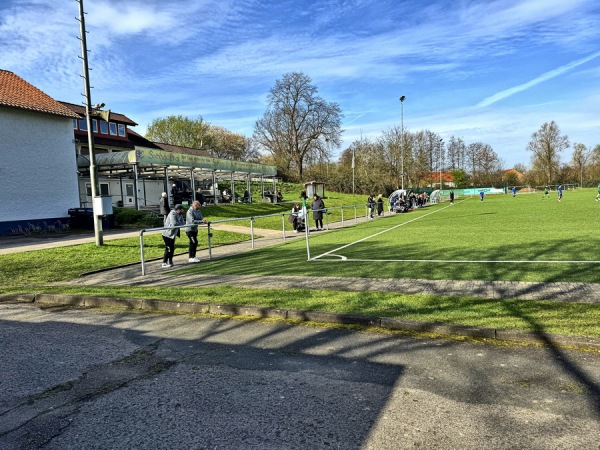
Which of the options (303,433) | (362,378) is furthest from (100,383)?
(362,378)

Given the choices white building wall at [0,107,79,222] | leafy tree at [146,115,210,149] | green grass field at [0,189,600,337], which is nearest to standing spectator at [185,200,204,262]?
green grass field at [0,189,600,337]

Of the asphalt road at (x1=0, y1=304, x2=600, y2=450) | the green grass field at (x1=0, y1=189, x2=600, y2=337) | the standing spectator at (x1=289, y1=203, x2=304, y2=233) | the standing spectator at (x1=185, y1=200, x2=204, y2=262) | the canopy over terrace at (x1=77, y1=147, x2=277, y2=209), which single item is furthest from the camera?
the canopy over terrace at (x1=77, y1=147, x2=277, y2=209)

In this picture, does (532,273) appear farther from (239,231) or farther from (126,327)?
(239,231)

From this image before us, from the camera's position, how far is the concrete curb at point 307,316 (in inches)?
172

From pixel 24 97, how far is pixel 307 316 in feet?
86.8

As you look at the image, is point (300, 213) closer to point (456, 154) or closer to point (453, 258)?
point (453, 258)

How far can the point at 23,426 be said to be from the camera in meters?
3.09

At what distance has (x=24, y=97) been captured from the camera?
80.3 feet

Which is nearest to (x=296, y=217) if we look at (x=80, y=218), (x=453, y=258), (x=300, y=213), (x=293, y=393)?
(x=300, y=213)

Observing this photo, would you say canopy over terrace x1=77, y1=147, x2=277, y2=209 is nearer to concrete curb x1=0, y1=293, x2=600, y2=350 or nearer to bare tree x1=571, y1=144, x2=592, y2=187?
concrete curb x1=0, y1=293, x2=600, y2=350

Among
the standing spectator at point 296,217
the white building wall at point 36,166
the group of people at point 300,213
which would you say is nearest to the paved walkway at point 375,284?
the standing spectator at point 296,217

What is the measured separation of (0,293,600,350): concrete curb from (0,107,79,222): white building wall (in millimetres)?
17465

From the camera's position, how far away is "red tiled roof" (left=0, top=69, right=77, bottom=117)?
23.1 metres

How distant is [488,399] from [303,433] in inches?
58.8
